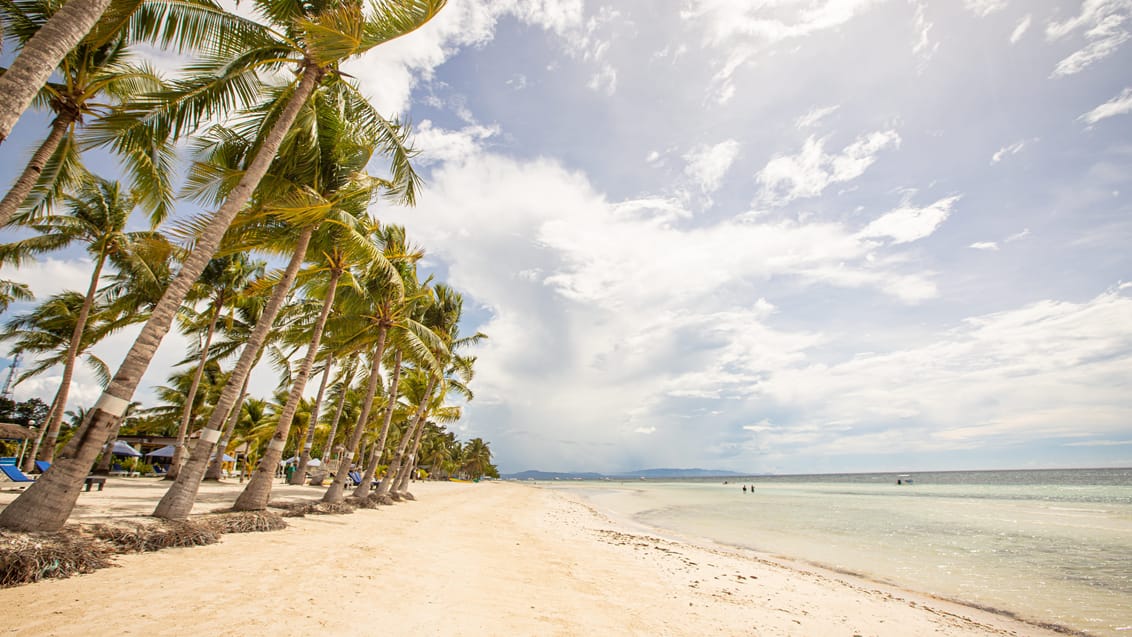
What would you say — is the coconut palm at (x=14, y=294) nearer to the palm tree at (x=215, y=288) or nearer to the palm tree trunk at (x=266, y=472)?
the palm tree at (x=215, y=288)

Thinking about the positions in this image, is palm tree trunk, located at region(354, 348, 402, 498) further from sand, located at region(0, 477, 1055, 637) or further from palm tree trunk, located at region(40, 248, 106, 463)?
palm tree trunk, located at region(40, 248, 106, 463)

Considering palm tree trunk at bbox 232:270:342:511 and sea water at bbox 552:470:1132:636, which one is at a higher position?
palm tree trunk at bbox 232:270:342:511

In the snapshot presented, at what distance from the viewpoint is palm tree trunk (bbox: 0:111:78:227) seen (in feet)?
26.0

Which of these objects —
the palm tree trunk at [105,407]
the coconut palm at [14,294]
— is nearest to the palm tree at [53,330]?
the coconut palm at [14,294]

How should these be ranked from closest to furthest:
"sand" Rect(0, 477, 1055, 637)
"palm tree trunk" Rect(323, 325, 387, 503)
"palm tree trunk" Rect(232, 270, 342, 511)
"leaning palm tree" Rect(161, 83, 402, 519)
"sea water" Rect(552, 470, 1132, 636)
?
"sand" Rect(0, 477, 1055, 637), "sea water" Rect(552, 470, 1132, 636), "leaning palm tree" Rect(161, 83, 402, 519), "palm tree trunk" Rect(232, 270, 342, 511), "palm tree trunk" Rect(323, 325, 387, 503)

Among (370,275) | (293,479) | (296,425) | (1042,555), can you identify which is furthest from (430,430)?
(1042,555)

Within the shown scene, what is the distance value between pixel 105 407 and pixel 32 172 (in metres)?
6.00

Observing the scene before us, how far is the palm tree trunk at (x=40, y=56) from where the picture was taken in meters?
3.93

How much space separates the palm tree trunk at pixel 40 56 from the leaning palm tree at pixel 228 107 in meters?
0.27

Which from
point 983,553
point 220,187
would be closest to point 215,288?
point 220,187

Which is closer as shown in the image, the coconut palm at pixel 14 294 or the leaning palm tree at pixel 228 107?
the leaning palm tree at pixel 228 107

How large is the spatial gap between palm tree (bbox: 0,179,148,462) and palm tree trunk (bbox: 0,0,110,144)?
15585mm

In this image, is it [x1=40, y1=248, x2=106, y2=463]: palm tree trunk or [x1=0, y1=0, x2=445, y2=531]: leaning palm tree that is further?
[x1=40, y1=248, x2=106, y2=463]: palm tree trunk

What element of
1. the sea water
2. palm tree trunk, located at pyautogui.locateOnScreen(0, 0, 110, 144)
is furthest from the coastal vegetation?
the sea water
